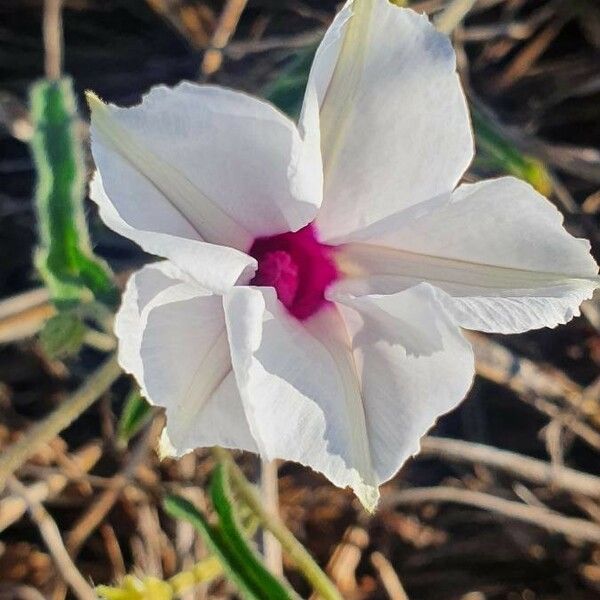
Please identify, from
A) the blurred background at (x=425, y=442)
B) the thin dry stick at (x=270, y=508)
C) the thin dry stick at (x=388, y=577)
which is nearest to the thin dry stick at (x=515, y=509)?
the blurred background at (x=425, y=442)

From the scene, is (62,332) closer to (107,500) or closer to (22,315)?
(22,315)

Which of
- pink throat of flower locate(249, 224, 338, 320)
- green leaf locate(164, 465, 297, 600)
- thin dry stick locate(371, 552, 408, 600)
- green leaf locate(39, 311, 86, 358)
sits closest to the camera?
pink throat of flower locate(249, 224, 338, 320)

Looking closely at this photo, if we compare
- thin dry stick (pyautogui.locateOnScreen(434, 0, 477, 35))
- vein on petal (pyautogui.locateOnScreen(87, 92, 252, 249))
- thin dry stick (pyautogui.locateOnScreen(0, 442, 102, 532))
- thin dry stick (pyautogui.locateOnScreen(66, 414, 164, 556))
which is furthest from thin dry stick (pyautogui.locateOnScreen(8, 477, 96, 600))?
thin dry stick (pyautogui.locateOnScreen(434, 0, 477, 35))

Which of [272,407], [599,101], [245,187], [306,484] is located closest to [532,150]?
[599,101]

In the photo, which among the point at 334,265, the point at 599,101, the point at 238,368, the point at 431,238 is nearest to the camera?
the point at 238,368

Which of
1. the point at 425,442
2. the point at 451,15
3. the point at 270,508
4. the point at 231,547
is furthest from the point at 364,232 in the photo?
the point at 425,442

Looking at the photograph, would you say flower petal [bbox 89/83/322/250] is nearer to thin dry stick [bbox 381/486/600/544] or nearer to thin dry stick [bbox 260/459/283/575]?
thin dry stick [bbox 260/459/283/575]

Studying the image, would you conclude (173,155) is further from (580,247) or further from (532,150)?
(532,150)
